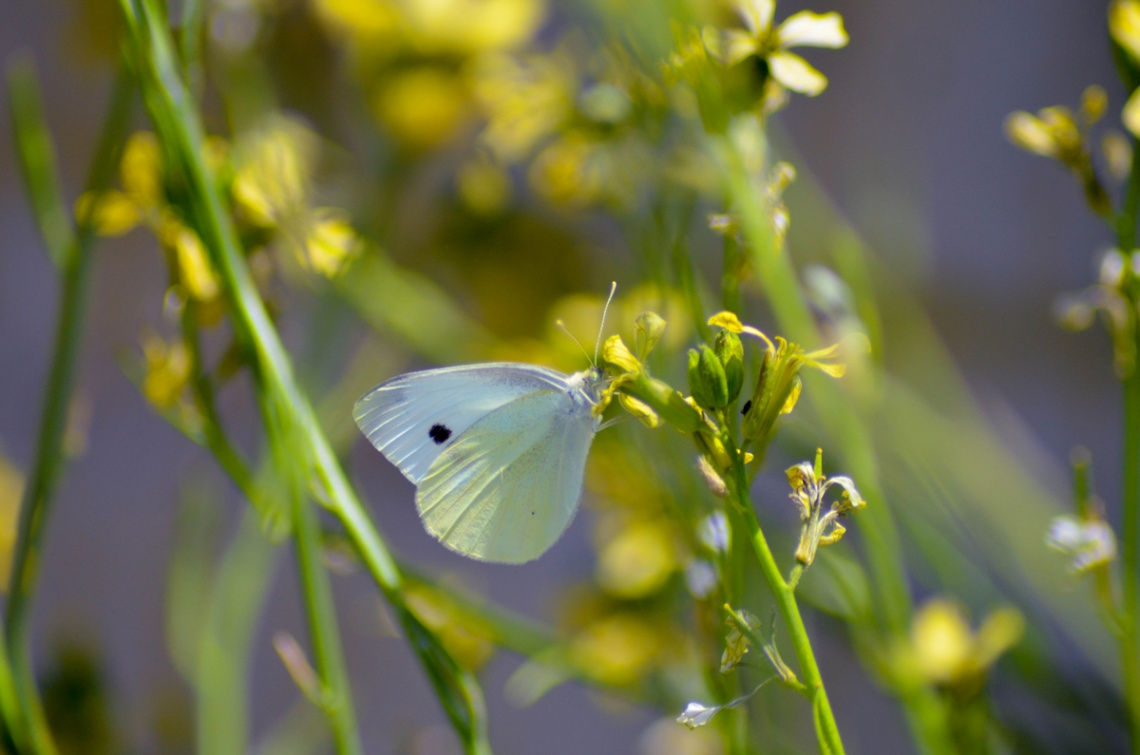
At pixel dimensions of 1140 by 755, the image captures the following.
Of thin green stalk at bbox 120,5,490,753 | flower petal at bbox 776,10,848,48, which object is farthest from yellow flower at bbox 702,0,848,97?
thin green stalk at bbox 120,5,490,753

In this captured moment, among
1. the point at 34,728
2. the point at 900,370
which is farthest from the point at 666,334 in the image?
the point at 900,370

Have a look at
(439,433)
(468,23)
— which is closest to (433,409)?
(439,433)

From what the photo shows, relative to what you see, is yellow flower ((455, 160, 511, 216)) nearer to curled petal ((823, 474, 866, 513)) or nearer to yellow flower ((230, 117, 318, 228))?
yellow flower ((230, 117, 318, 228))

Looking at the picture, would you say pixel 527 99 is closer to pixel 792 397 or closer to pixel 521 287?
pixel 521 287

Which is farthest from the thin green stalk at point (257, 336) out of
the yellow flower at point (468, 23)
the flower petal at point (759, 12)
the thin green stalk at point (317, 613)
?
the yellow flower at point (468, 23)

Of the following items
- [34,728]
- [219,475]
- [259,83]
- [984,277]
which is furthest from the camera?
[984,277]

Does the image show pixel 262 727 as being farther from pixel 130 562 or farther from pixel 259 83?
pixel 259 83
